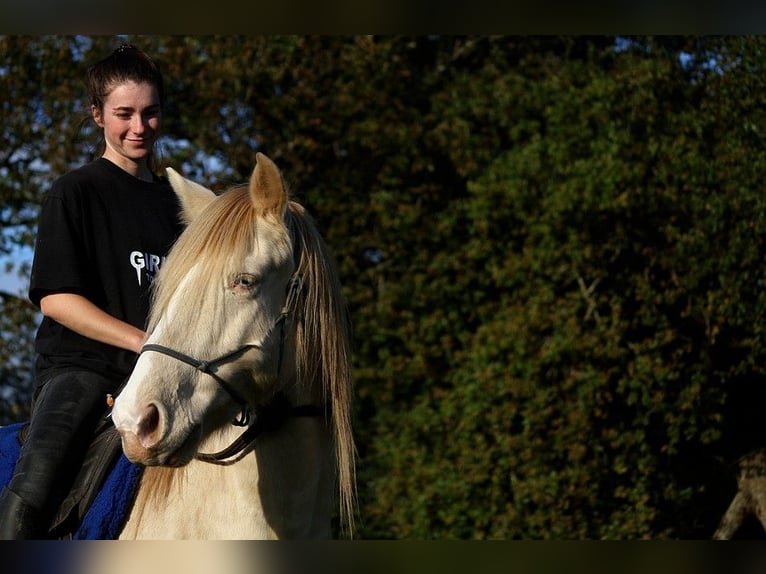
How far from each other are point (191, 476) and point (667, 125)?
6.17 m

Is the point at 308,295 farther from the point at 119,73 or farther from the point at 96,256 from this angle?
the point at 119,73

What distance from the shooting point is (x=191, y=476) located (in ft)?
9.64

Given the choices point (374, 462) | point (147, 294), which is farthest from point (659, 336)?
point (147, 294)

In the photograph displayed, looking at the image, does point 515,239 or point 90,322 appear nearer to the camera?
point 90,322

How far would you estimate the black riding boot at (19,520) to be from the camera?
9.34 feet

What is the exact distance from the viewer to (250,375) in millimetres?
2736

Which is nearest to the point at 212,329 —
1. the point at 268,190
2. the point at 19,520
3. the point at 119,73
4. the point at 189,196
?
the point at 268,190

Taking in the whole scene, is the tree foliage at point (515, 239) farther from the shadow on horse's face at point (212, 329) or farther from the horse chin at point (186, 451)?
the horse chin at point (186, 451)

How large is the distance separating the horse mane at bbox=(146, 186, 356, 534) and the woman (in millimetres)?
283

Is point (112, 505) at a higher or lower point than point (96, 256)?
lower

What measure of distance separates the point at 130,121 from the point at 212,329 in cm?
102

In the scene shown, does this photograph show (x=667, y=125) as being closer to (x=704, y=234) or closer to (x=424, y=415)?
(x=704, y=234)

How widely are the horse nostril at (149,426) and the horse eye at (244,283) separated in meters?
0.41

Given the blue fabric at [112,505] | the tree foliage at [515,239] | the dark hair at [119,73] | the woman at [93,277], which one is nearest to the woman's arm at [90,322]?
the woman at [93,277]
